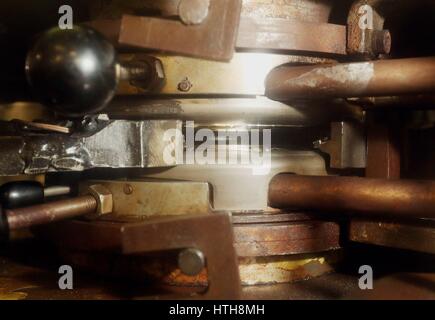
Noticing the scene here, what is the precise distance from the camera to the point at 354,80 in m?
0.88

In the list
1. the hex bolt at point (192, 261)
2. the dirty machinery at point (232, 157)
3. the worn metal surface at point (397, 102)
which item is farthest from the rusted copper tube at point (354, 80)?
the hex bolt at point (192, 261)

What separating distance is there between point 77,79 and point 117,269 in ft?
1.49

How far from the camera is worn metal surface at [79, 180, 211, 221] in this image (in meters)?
0.96

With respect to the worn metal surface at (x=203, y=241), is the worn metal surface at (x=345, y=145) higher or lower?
higher

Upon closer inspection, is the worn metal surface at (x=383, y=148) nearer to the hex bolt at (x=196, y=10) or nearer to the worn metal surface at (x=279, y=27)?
the worn metal surface at (x=279, y=27)

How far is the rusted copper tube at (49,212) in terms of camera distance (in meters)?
0.82

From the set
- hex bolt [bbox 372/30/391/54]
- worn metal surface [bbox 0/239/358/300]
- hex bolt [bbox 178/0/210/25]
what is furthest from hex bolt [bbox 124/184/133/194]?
hex bolt [bbox 372/30/391/54]

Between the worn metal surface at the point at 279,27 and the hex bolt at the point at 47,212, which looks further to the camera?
the worn metal surface at the point at 279,27

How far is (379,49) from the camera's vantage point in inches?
40.0

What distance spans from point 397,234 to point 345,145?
0.22m

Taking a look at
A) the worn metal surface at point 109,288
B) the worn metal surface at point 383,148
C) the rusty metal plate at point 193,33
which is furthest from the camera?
the worn metal surface at point 383,148

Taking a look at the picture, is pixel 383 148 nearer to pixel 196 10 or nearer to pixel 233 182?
pixel 233 182

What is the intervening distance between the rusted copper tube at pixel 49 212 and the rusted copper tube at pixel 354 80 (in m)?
0.44
